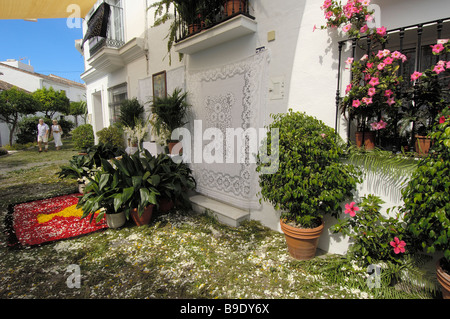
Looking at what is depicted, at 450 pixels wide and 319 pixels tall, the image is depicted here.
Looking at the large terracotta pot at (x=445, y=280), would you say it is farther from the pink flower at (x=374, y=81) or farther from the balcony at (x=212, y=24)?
the balcony at (x=212, y=24)

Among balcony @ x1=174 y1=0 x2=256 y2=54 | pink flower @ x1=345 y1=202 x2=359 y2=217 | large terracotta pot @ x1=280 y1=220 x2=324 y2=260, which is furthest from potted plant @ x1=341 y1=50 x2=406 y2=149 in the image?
balcony @ x1=174 y1=0 x2=256 y2=54

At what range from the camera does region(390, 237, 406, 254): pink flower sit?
1.92 metres

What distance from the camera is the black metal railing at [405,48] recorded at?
2.06 m

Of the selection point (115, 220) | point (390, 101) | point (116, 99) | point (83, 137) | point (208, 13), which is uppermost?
point (208, 13)

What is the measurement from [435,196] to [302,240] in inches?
49.4

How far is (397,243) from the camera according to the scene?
195 centimetres

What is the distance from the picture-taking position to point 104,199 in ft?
10.9

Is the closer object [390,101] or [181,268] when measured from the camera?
[390,101]

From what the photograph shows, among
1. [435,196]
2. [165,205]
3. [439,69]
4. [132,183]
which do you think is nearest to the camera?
[435,196]

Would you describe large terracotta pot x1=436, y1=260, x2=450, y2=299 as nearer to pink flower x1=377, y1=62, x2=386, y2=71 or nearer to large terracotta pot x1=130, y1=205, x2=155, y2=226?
pink flower x1=377, y1=62, x2=386, y2=71

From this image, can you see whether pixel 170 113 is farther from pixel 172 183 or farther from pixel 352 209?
pixel 352 209

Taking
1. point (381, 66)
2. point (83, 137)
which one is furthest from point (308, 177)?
point (83, 137)

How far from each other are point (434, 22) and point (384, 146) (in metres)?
1.11

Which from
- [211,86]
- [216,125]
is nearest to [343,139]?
[216,125]
